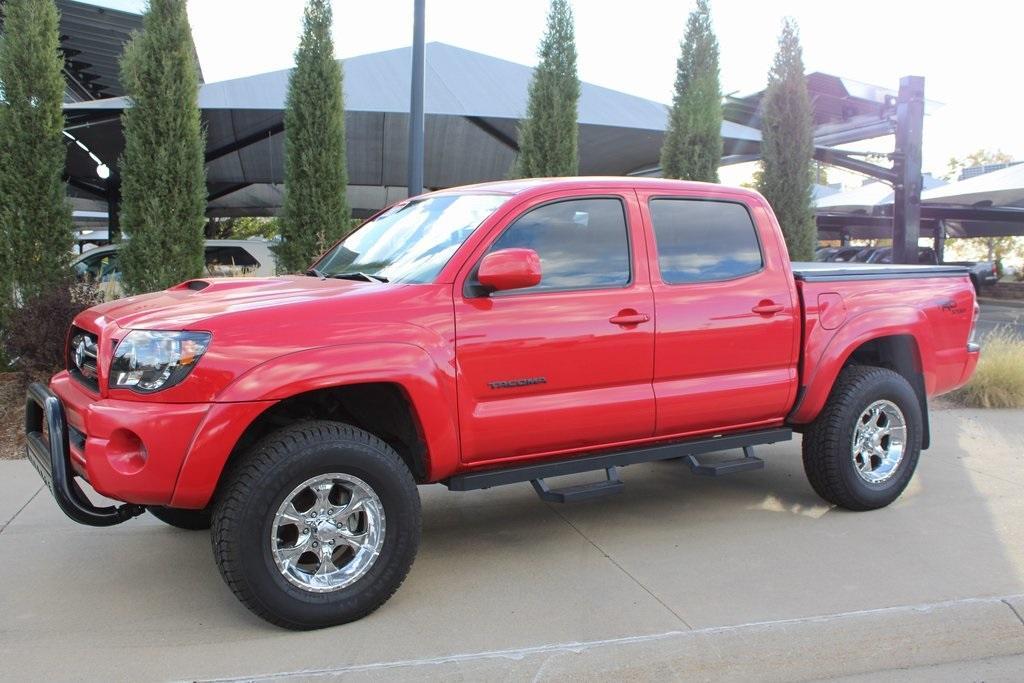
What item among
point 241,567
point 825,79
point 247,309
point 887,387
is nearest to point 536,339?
point 247,309

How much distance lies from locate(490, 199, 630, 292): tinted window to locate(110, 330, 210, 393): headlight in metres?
1.49

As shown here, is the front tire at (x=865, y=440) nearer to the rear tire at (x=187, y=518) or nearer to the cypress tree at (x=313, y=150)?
the rear tire at (x=187, y=518)

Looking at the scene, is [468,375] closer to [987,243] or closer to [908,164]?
[908,164]

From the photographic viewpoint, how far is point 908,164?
1414 centimetres

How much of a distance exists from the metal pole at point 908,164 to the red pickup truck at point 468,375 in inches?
362

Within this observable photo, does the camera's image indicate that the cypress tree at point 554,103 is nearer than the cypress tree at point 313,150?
No

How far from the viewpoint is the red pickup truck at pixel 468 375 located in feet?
11.9

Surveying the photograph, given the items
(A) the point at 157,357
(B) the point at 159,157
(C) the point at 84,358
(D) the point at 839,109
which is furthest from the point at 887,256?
(A) the point at 157,357

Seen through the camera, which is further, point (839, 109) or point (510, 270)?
point (839, 109)

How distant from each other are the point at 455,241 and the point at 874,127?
19.1 meters

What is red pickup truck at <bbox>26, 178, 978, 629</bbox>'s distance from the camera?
3629 mm

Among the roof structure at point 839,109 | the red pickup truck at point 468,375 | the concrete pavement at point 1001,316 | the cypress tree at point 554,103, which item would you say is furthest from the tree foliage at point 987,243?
the red pickup truck at point 468,375

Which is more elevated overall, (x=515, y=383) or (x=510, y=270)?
(x=510, y=270)

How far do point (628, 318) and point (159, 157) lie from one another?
678 centimetres
